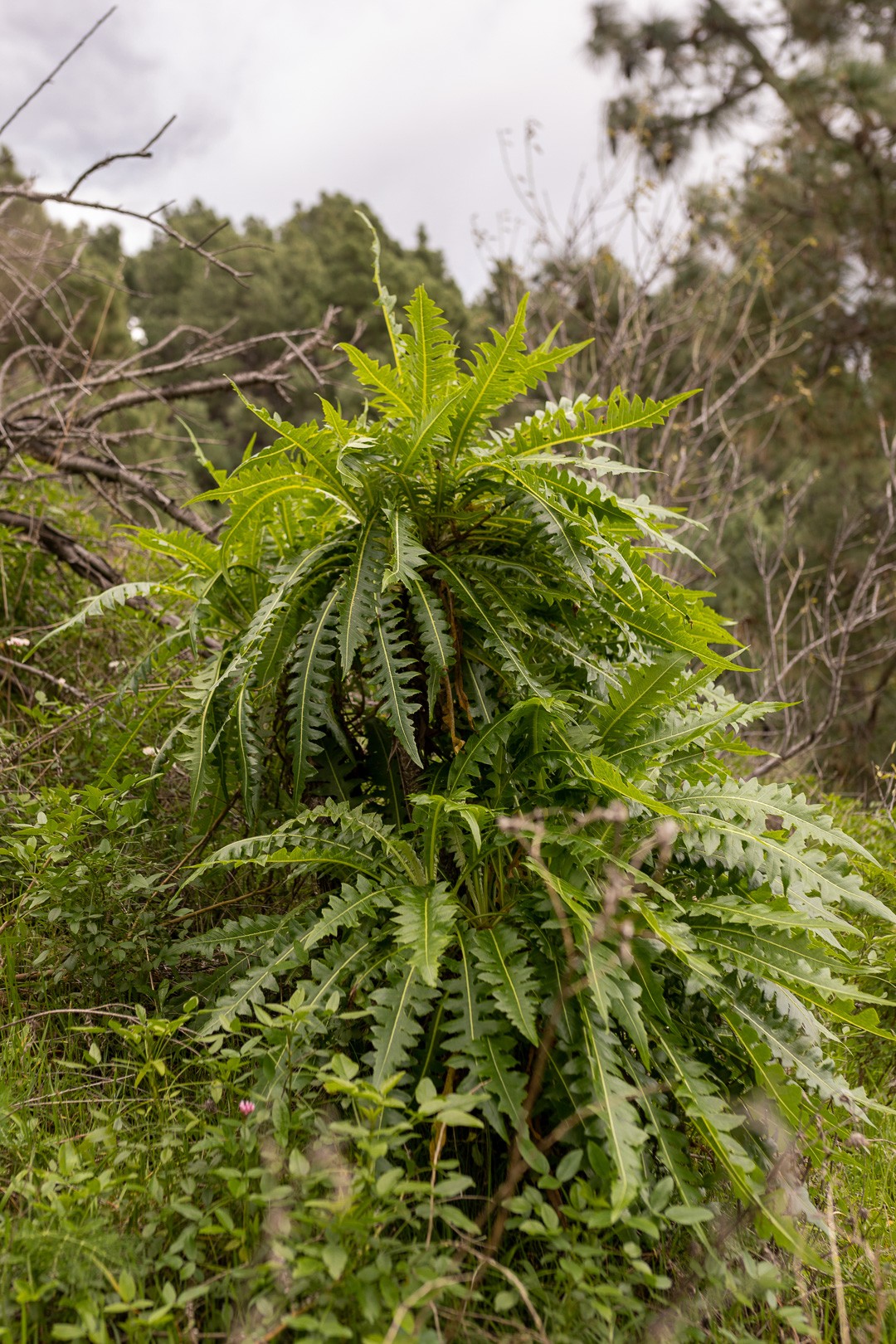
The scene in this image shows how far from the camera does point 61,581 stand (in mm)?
3510

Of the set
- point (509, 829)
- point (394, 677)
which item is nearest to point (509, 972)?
point (509, 829)

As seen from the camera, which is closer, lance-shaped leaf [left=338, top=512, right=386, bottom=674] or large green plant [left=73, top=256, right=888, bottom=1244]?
large green plant [left=73, top=256, right=888, bottom=1244]

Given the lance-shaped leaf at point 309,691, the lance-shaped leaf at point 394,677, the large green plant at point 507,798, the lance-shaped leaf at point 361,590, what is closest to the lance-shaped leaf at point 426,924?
the large green plant at point 507,798

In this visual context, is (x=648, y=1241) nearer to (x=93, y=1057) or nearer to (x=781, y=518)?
(x=93, y=1057)

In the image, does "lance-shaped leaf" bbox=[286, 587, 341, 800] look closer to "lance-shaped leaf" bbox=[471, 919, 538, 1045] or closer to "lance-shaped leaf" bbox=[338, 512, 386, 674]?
"lance-shaped leaf" bbox=[338, 512, 386, 674]

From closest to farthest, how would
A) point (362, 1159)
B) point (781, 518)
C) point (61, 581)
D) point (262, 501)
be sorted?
1. point (362, 1159)
2. point (262, 501)
3. point (61, 581)
4. point (781, 518)

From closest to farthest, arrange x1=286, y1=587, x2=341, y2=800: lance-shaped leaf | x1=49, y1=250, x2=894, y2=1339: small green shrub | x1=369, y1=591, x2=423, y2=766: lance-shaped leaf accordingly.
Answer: x1=49, y1=250, x2=894, y2=1339: small green shrub < x1=369, y1=591, x2=423, y2=766: lance-shaped leaf < x1=286, y1=587, x2=341, y2=800: lance-shaped leaf

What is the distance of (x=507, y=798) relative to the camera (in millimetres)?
1860

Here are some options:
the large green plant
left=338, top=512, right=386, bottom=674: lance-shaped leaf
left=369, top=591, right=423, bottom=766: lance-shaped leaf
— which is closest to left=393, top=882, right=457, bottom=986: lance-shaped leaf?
the large green plant

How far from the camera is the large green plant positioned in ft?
4.92

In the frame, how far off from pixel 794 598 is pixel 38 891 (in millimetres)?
6874

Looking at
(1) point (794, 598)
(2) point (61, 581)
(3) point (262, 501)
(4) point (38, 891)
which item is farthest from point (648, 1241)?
(1) point (794, 598)

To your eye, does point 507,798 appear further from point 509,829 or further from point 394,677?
point 394,677

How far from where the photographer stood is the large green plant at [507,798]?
150cm
